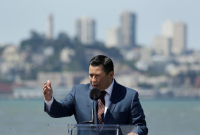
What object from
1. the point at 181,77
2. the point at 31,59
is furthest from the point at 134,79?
the point at 31,59

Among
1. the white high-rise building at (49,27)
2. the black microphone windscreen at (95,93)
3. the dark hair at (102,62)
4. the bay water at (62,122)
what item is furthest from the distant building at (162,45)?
the black microphone windscreen at (95,93)

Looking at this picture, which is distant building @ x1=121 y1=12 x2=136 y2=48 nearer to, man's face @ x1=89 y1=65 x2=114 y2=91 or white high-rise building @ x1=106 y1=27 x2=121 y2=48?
white high-rise building @ x1=106 y1=27 x2=121 y2=48

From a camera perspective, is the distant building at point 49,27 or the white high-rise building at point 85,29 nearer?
→ the distant building at point 49,27

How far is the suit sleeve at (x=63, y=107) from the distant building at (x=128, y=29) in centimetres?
15138

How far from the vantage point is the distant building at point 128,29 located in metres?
157

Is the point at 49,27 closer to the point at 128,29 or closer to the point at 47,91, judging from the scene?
the point at 128,29

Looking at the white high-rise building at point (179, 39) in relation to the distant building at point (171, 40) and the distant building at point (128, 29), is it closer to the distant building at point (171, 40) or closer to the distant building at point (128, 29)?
Result: the distant building at point (171, 40)

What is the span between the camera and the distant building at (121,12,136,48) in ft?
514

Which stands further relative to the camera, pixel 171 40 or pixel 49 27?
pixel 171 40

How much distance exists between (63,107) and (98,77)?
0.78 ft

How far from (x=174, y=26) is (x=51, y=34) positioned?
3515 centimetres

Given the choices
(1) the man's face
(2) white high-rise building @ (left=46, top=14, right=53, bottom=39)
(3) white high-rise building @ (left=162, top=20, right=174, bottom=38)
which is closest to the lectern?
(1) the man's face

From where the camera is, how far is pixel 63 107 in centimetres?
315

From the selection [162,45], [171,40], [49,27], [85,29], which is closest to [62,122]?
[49,27]
